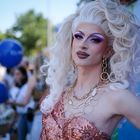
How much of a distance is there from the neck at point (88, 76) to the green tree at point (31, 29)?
4385 centimetres

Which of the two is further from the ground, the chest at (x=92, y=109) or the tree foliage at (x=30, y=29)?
the chest at (x=92, y=109)

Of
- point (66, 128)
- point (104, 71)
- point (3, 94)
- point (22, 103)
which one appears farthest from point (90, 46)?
point (3, 94)

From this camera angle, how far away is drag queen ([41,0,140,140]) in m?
1.82

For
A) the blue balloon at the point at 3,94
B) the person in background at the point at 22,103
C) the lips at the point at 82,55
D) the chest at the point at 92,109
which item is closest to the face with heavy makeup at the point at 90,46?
the lips at the point at 82,55

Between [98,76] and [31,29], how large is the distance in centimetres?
4940

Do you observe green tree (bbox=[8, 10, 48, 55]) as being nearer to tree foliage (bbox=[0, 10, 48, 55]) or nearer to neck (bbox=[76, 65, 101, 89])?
tree foliage (bbox=[0, 10, 48, 55])

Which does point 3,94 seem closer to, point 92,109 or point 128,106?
point 92,109

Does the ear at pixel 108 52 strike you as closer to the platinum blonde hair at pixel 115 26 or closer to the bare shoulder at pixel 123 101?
the platinum blonde hair at pixel 115 26

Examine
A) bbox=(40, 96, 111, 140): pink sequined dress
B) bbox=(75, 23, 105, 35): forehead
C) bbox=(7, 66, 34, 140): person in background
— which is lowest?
bbox=(7, 66, 34, 140): person in background

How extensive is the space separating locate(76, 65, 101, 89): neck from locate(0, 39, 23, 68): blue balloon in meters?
3.39

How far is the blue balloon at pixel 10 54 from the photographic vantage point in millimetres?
5336

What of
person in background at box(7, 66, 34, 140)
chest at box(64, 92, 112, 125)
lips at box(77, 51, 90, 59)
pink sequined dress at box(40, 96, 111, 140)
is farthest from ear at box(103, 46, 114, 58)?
person in background at box(7, 66, 34, 140)

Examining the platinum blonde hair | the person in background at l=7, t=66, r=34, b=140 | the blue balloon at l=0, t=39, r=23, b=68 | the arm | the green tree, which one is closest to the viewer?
the arm

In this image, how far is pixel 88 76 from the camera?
6.63 feet
